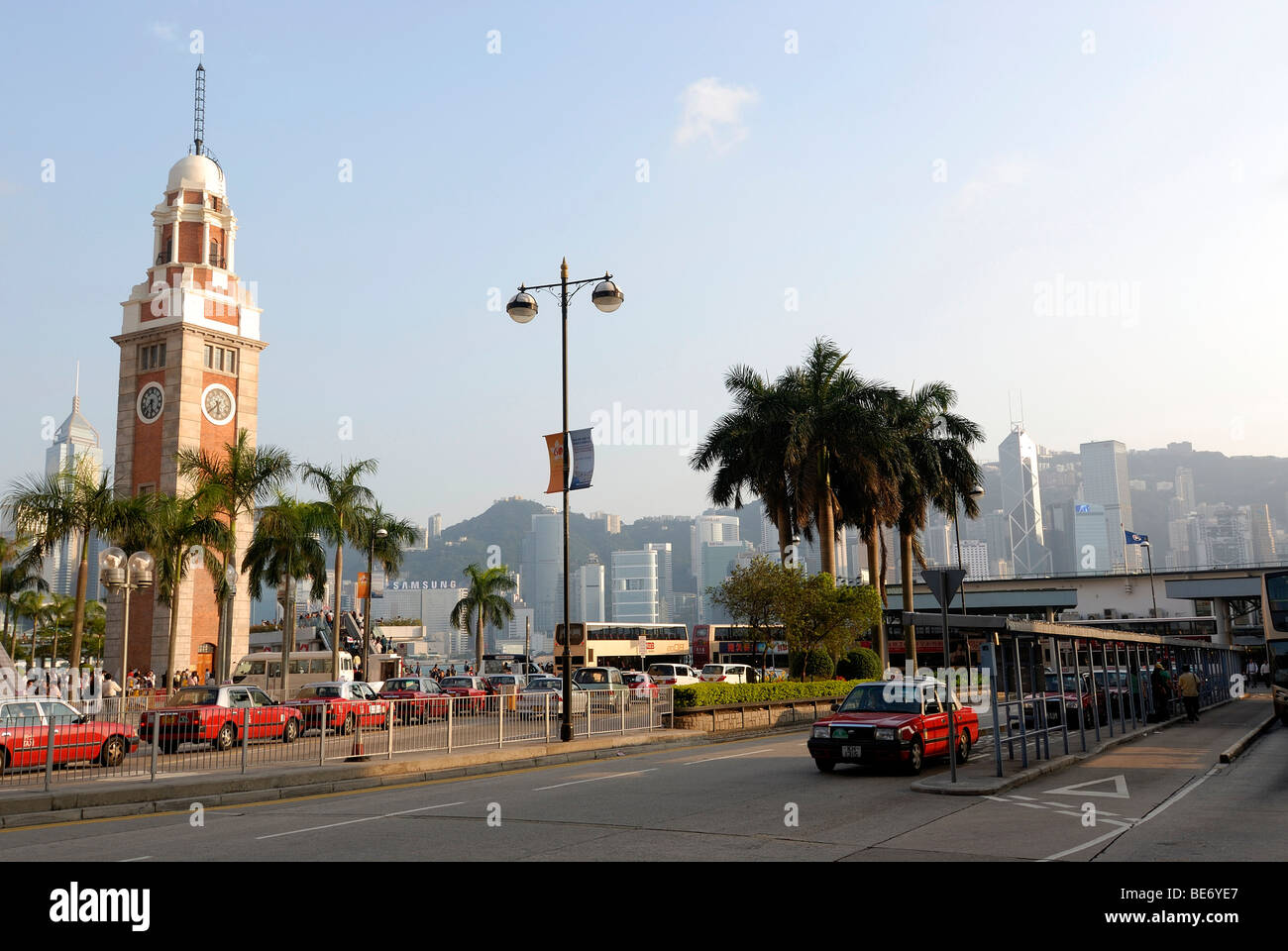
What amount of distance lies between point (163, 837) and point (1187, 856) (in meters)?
10.7

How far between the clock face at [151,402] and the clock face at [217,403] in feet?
8.87

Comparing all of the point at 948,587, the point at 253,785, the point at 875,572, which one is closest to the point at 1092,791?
the point at 948,587

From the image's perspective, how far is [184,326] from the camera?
228 ft

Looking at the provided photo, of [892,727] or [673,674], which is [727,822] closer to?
[892,727]

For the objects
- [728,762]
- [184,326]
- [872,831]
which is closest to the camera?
[872,831]

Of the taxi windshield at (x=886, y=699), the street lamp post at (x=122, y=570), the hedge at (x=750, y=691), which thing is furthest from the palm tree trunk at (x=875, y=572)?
the street lamp post at (x=122, y=570)

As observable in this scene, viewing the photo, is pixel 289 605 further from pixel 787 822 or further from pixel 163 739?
pixel 787 822

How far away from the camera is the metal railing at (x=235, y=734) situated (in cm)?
1725

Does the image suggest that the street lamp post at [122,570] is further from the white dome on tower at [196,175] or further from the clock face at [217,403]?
the white dome on tower at [196,175]

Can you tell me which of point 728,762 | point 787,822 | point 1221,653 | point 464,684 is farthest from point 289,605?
point 1221,653

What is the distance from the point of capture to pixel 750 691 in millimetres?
32438

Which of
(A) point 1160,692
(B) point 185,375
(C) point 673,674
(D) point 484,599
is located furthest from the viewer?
(D) point 484,599

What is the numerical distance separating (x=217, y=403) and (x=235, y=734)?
55518 mm

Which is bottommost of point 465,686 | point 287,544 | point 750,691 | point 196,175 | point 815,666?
point 465,686
